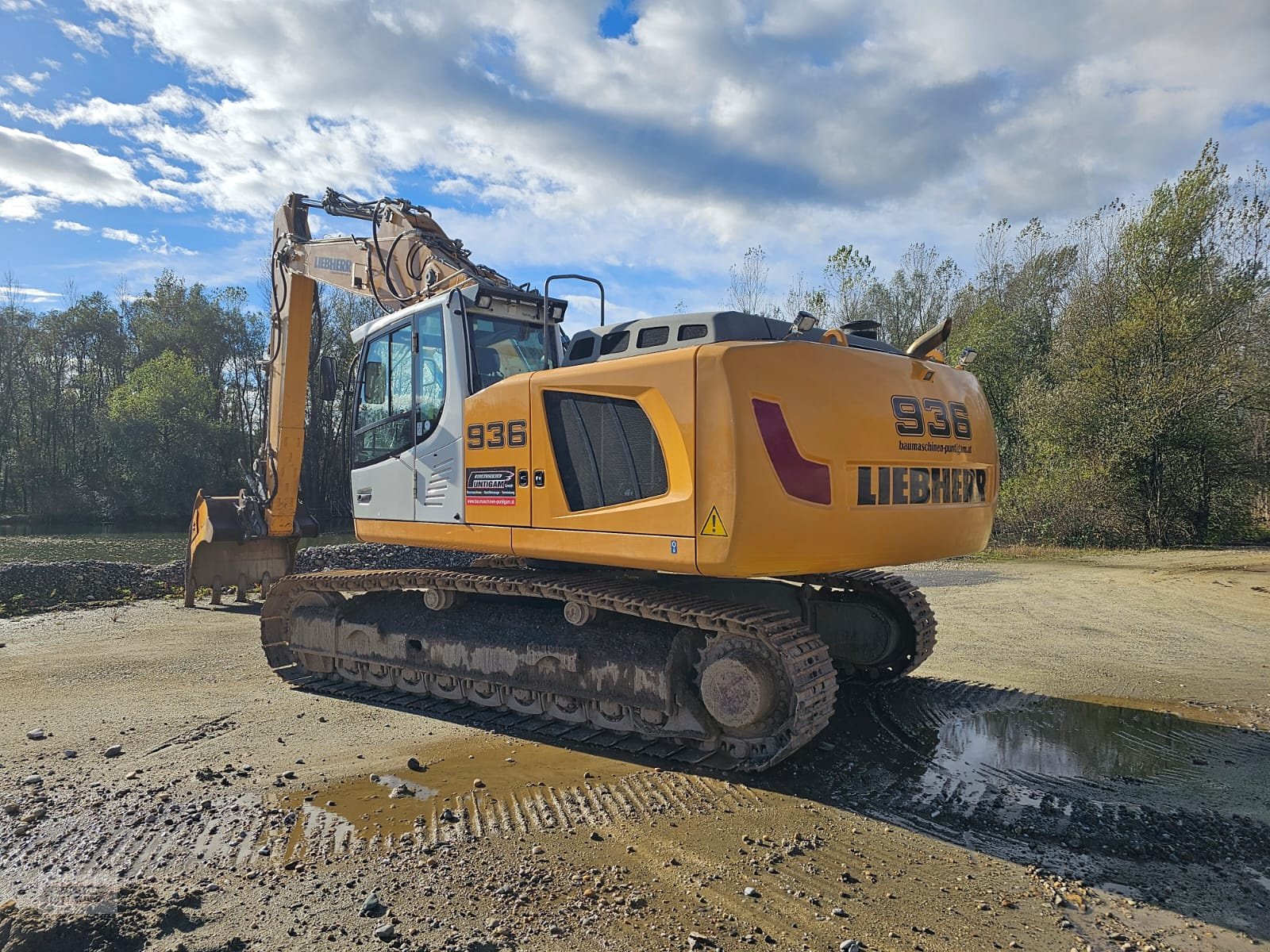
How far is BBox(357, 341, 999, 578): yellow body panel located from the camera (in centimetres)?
403

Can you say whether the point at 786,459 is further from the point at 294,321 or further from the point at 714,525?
the point at 294,321

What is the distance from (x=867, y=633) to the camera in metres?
6.04

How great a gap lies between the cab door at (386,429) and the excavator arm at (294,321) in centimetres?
A: 64

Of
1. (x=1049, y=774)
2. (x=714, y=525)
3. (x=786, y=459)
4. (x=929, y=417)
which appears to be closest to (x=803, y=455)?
(x=786, y=459)

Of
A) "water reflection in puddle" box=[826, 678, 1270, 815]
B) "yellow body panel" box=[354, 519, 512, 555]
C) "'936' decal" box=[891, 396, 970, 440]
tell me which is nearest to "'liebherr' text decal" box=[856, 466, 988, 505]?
"'936' decal" box=[891, 396, 970, 440]

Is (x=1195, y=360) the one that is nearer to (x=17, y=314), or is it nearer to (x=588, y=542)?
(x=588, y=542)

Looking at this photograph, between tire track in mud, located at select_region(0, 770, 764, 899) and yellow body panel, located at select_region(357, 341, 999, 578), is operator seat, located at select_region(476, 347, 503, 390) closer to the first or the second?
yellow body panel, located at select_region(357, 341, 999, 578)

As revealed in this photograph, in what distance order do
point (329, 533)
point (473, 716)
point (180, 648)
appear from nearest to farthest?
point (473, 716) < point (180, 648) < point (329, 533)

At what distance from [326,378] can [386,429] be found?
70 cm

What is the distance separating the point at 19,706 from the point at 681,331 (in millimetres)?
5657

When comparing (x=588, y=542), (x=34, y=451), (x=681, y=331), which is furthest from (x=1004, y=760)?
(x=34, y=451)

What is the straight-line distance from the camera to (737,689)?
Result: 173 inches

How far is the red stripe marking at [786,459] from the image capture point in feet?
13.3

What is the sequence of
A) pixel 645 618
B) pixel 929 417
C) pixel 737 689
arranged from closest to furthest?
pixel 737 689 < pixel 929 417 < pixel 645 618
